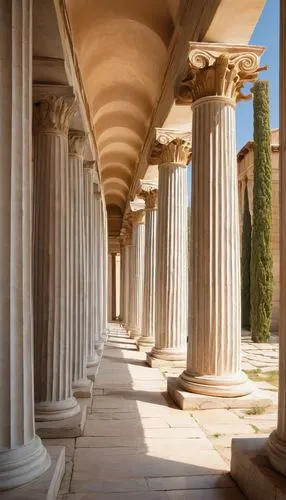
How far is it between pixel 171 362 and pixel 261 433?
7609 millimetres

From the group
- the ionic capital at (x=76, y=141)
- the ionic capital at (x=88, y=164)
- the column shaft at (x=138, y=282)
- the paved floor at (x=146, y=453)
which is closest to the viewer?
the paved floor at (x=146, y=453)

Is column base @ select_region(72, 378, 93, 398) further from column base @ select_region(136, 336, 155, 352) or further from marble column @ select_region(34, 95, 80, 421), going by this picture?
column base @ select_region(136, 336, 155, 352)

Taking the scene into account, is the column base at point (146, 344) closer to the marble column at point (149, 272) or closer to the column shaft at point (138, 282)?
the marble column at point (149, 272)

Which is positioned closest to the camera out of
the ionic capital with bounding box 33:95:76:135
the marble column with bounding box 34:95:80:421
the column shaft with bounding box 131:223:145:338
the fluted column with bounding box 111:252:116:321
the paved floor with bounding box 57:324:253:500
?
the paved floor with bounding box 57:324:253:500

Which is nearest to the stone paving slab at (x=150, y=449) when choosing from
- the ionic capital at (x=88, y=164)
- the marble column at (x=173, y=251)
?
the marble column at (x=173, y=251)

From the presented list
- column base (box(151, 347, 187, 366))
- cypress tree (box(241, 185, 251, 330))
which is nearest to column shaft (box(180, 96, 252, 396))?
column base (box(151, 347, 187, 366))

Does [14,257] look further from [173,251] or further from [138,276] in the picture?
[138,276]

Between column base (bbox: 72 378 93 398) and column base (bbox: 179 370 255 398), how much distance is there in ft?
8.09

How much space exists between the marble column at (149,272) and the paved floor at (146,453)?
8.68 m


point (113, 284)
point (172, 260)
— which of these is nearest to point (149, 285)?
point (172, 260)

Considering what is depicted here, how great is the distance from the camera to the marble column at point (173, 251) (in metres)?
16.6

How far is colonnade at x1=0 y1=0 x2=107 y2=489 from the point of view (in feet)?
17.9

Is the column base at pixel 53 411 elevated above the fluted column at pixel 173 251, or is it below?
below

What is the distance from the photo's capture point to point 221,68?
A: 10.8m
